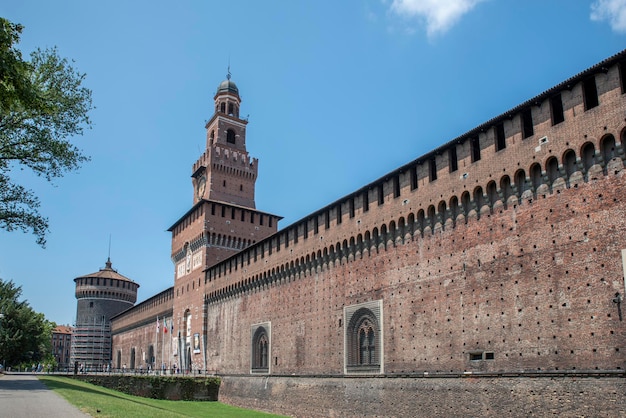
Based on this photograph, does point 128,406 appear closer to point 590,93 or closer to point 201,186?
point 590,93

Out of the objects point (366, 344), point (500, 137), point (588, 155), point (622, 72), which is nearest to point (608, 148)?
point (588, 155)

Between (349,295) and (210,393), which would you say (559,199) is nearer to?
(349,295)

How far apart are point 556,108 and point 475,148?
3048 mm

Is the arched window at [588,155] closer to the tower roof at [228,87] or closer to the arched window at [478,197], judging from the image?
the arched window at [478,197]

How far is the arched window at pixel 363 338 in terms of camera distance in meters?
21.1

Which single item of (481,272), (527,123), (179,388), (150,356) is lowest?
(179,388)

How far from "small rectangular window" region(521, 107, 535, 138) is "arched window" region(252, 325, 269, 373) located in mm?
17284

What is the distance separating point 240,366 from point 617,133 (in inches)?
922

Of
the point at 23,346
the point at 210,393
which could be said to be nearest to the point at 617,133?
the point at 210,393

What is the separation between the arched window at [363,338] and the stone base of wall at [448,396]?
55 cm

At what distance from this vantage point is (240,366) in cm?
3153

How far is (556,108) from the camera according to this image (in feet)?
51.4

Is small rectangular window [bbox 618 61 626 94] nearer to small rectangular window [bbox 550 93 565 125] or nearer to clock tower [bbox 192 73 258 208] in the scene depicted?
small rectangular window [bbox 550 93 565 125]

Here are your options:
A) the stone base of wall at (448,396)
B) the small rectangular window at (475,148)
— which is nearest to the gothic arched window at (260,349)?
the stone base of wall at (448,396)
